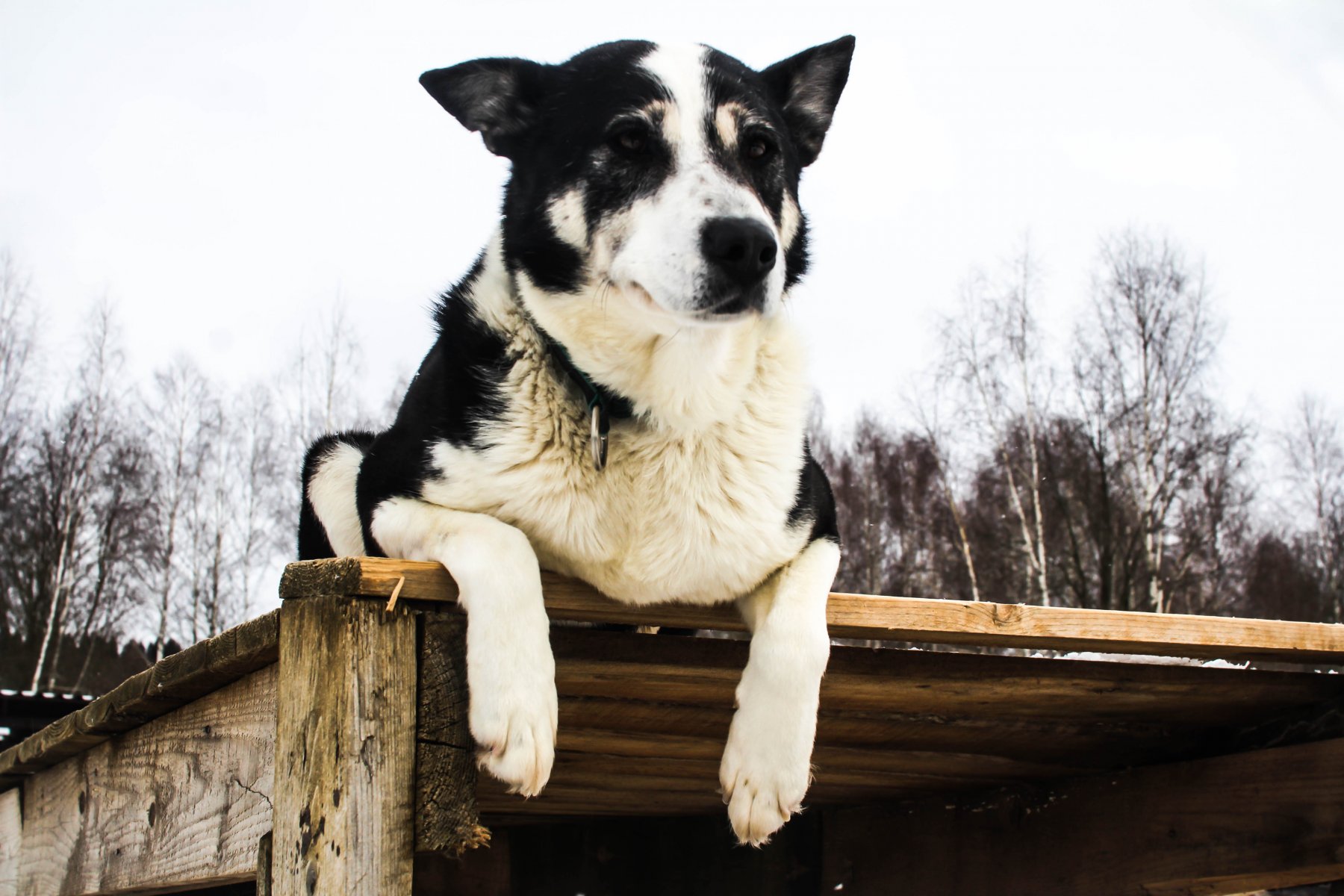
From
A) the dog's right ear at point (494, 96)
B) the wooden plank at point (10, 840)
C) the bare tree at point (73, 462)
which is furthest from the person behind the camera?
the bare tree at point (73, 462)

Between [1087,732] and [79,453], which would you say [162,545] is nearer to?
[79,453]

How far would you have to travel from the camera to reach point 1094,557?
20.0 meters

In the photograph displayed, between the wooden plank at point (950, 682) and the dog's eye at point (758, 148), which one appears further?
the dog's eye at point (758, 148)

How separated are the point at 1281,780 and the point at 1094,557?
18.8m

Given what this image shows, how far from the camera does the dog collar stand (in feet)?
7.14

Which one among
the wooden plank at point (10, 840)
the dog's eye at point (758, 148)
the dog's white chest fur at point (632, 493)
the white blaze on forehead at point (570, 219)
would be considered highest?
the dog's eye at point (758, 148)

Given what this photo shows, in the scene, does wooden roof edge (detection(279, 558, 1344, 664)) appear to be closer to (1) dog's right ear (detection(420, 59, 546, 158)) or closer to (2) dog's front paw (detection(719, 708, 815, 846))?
(2) dog's front paw (detection(719, 708, 815, 846))

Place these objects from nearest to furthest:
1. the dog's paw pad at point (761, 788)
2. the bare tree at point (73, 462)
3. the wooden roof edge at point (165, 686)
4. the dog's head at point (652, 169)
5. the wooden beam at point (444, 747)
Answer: the wooden beam at point (444, 747)
the wooden roof edge at point (165, 686)
the dog's paw pad at point (761, 788)
the dog's head at point (652, 169)
the bare tree at point (73, 462)

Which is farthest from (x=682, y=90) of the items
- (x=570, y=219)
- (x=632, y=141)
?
(x=570, y=219)

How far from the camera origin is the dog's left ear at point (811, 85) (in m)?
2.86

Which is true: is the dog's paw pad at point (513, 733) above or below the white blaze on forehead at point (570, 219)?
below

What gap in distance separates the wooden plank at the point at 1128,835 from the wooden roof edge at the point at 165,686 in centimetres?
198

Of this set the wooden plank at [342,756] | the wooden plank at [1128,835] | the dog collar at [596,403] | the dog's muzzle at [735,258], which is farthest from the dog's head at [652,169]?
the wooden plank at [1128,835]

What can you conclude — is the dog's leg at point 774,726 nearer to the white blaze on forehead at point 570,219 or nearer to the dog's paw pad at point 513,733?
the dog's paw pad at point 513,733
